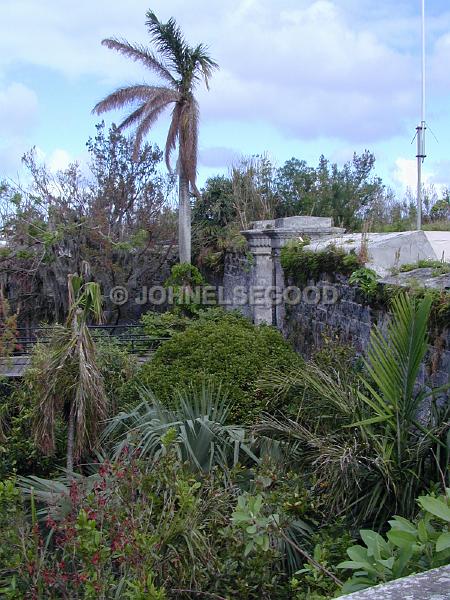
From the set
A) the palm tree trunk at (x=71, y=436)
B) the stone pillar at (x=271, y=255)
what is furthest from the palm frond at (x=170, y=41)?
the palm tree trunk at (x=71, y=436)

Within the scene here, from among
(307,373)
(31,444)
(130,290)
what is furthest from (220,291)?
(307,373)

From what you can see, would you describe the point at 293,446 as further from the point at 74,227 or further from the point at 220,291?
the point at 74,227

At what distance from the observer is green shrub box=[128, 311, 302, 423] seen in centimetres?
646

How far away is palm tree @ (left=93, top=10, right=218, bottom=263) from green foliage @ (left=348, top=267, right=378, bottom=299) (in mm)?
8601

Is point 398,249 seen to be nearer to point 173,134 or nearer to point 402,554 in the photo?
point 402,554

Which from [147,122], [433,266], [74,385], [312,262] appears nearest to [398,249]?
[433,266]

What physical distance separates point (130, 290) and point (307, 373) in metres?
12.3

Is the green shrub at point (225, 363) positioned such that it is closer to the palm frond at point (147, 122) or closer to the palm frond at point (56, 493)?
the palm frond at point (56, 493)

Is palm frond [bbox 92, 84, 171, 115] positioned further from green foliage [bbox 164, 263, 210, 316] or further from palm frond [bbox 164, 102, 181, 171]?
green foliage [bbox 164, 263, 210, 316]

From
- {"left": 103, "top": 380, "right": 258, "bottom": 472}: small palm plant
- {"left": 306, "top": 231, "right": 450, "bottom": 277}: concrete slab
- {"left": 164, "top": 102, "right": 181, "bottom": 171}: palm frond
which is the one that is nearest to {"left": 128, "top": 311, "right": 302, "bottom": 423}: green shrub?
{"left": 103, "top": 380, "right": 258, "bottom": 472}: small palm plant

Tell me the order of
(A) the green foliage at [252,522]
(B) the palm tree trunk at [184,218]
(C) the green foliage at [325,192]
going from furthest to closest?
(C) the green foliage at [325,192] < (B) the palm tree trunk at [184,218] < (A) the green foliage at [252,522]

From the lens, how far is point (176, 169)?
15992 millimetres

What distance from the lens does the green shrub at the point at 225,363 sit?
21.2 feet

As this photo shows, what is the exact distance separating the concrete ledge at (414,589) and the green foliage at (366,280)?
17.3ft
